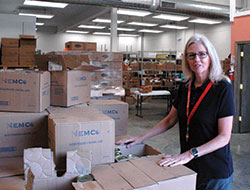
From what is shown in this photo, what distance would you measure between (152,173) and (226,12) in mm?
7223

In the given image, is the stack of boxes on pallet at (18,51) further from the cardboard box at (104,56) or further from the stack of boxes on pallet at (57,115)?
the stack of boxes on pallet at (57,115)

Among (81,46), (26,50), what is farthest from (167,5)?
(26,50)

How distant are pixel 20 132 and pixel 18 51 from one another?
3944 millimetres

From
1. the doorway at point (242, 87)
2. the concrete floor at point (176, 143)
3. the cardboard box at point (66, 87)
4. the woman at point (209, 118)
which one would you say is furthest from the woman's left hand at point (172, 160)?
the doorway at point (242, 87)

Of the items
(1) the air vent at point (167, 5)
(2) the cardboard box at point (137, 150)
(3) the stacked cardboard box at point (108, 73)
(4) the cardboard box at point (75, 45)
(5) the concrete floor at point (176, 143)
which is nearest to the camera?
(2) the cardboard box at point (137, 150)

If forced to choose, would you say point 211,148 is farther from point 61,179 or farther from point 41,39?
point 41,39

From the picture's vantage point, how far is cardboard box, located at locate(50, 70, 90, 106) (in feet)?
6.01

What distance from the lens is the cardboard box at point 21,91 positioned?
164cm

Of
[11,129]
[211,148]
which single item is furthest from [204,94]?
[11,129]

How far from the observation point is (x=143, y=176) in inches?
41.9

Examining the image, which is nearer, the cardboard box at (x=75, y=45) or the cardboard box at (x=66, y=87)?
the cardboard box at (x=66, y=87)

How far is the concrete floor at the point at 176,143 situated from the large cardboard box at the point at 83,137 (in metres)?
2.50

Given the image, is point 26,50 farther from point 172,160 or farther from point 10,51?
point 172,160

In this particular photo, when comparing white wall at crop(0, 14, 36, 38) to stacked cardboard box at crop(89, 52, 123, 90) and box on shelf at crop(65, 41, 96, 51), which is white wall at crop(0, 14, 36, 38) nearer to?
box on shelf at crop(65, 41, 96, 51)
